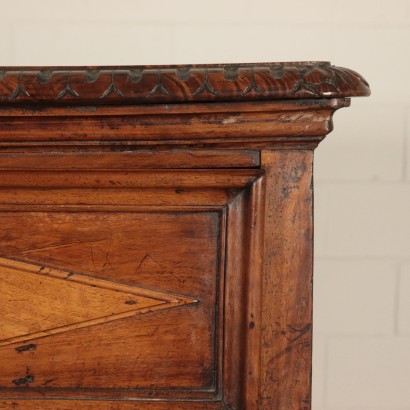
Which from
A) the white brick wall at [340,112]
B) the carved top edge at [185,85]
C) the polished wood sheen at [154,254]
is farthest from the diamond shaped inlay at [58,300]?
the white brick wall at [340,112]

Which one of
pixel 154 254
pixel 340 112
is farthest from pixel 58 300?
pixel 340 112

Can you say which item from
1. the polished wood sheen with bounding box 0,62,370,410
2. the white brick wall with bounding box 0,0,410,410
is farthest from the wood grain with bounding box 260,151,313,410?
the white brick wall with bounding box 0,0,410,410

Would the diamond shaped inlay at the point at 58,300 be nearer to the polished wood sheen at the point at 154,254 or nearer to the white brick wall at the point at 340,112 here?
the polished wood sheen at the point at 154,254

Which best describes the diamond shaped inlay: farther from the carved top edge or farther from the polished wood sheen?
the carved top edge

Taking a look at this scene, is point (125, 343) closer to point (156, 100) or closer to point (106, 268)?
point (106, 268)

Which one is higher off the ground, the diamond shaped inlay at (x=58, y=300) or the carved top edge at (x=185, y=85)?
the carved top edge at (x=185, y=85)

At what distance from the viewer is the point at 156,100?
0.63 meters

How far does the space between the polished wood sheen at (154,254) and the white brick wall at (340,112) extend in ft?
2.42

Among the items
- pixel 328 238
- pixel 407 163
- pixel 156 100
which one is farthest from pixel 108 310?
pixel 407 163

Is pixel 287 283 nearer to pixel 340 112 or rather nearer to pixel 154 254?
pixel 154 254

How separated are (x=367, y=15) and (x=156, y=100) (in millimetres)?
908

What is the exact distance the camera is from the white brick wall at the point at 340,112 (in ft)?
4.52

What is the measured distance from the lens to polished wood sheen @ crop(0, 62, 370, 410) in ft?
2.14

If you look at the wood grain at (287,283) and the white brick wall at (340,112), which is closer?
the wood grain at (287,283)
